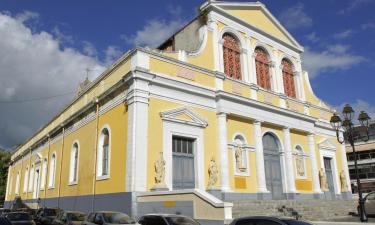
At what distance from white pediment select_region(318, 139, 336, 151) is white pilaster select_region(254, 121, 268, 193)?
24.8 ft

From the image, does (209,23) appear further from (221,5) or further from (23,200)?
(23,200)

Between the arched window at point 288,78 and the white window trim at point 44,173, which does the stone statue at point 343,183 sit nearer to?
the arched window at point 288,78

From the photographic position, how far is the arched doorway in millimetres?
22031

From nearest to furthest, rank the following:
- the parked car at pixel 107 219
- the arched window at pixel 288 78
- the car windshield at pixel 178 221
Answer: the car windshield at pixel 178 221, the parked car at pixel 107 219, the arched window at pixel 288 78

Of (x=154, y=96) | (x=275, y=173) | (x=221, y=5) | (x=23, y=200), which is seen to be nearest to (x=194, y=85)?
(x=154, y=96)

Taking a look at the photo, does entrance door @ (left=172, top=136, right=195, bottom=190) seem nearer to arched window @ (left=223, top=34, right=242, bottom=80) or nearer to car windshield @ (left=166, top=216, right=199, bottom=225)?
arched window @ (left=223, top=34, right=242, bottom=80)

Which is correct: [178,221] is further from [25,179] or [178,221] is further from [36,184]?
[25,179]

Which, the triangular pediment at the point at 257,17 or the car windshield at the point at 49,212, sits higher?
the triangular pediment at the point at 257,17

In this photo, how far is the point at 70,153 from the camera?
24047mm

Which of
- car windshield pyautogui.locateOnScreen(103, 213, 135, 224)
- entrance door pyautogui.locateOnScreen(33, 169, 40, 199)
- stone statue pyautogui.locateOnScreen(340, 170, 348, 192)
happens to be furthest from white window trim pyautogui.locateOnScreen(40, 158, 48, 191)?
stone statue pyautogui.locateOnScreen(340, 170, 348, 192)

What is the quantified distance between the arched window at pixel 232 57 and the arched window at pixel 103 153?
8121 millimetres

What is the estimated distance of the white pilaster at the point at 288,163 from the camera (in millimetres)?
22609

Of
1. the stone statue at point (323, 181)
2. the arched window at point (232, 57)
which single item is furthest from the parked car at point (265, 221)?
the stone statue at point (323, 181)

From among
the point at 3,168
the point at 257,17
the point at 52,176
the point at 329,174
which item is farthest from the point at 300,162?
the point at 3,168
